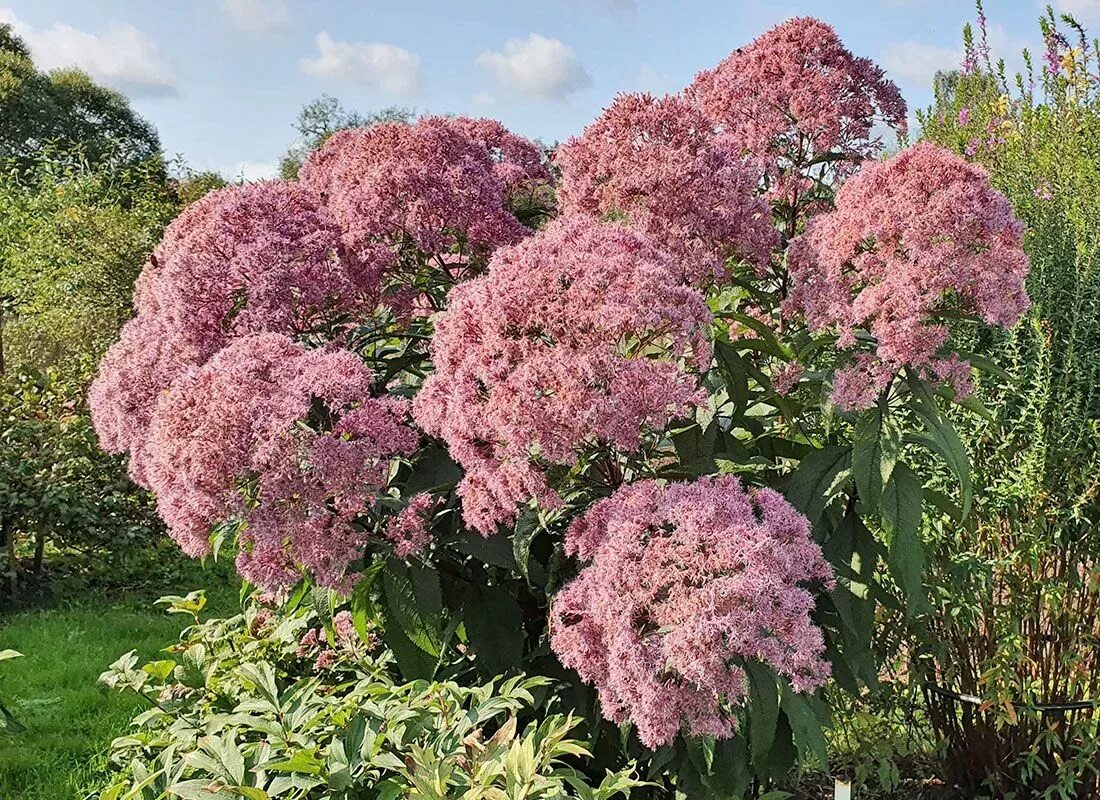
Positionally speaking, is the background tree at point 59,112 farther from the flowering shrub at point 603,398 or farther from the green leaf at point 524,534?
the green leaf at point 524,534

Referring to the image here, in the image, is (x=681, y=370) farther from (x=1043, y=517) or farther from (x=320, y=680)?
(x=1043, y=517)

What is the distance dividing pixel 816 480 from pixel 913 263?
18.7 inches

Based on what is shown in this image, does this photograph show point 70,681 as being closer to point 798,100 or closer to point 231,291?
point 231,291

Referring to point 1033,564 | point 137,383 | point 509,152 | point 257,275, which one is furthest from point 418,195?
point 1033,564

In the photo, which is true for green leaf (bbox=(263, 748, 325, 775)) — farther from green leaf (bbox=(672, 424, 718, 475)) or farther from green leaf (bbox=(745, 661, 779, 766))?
green leaf (bbox=(672, 424, 718, 475))

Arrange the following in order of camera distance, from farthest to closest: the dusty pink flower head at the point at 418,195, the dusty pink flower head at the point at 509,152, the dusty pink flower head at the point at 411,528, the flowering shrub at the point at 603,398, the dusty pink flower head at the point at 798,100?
the dusty pink flower head at the point at 509,152, the dusty pink flower head at the point at 798,100, the dusty pink flower head at the point at 418,195, the dusty pink flower head at the point at 411,528, the flowering shrub at the point at 603,398

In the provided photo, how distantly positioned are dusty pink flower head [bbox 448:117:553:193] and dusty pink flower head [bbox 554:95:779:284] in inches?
17.6

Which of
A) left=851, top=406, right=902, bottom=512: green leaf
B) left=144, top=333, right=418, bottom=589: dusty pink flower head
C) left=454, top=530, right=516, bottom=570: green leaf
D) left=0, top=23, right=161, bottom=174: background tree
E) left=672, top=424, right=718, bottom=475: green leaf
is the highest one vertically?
left=0, top=23, right=161, bottom=174: background tree

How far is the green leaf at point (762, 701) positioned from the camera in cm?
177

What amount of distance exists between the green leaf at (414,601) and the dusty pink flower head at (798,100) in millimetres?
1376

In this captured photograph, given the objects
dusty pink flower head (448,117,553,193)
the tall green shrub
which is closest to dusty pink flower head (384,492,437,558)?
dusty pink flower head (448,117,553,193)

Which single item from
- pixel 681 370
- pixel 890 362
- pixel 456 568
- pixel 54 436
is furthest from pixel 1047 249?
pixel 54 436

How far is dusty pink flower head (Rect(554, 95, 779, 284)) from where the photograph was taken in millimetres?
2238

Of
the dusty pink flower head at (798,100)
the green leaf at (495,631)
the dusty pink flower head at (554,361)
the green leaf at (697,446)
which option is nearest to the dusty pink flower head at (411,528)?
the dusty pink flower head at (554,361)
